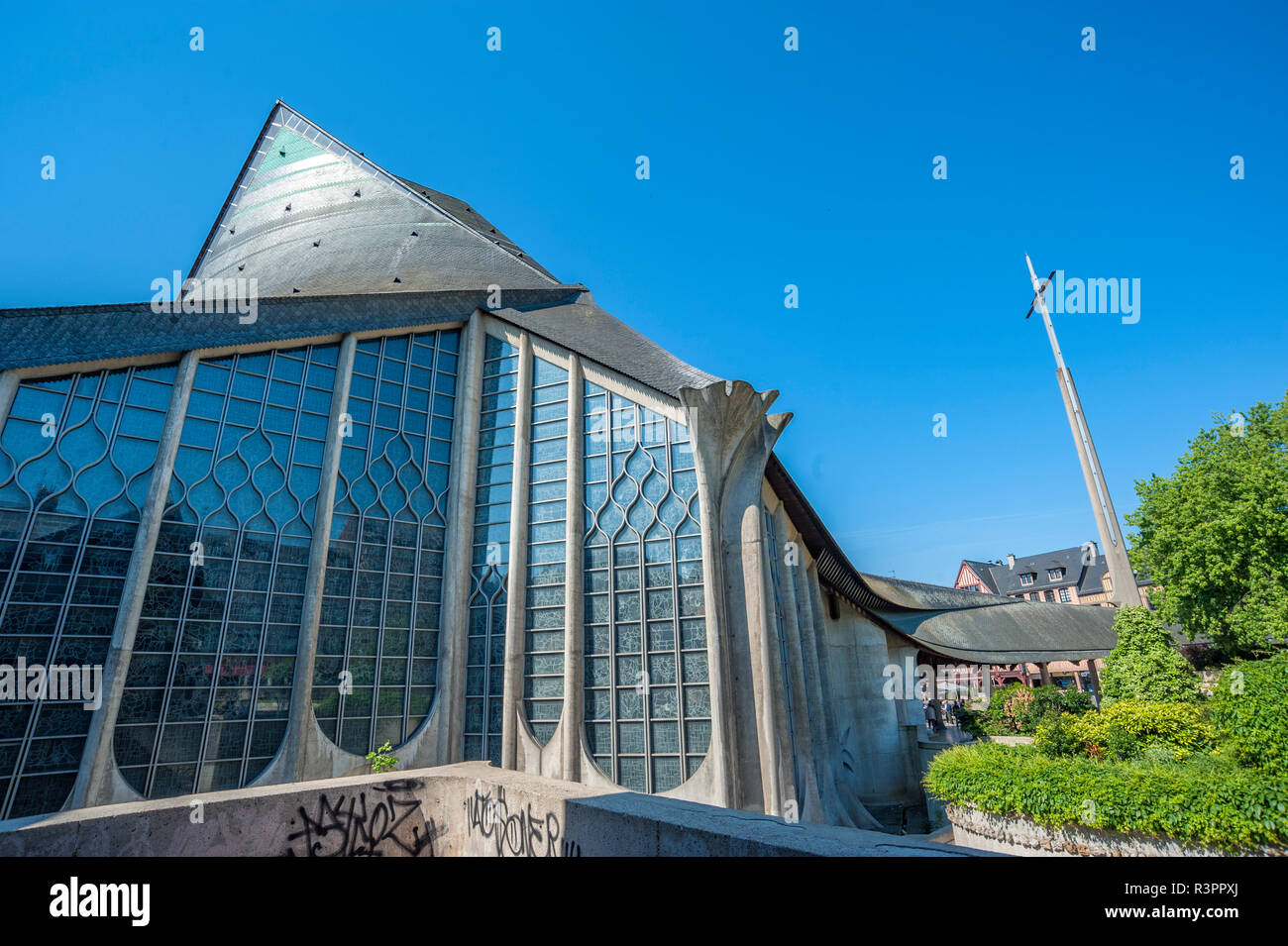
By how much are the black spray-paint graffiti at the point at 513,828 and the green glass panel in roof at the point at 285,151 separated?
102 feet

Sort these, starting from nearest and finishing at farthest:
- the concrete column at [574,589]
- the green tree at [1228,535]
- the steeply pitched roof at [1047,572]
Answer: the concrete column at [574,589]
the green tree at [1228,535]
the steeply pitched roof at [1047,572]

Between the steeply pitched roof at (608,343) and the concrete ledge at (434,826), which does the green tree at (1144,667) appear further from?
the concrete ledge at (434,826)

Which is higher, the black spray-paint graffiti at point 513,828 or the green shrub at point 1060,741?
the black spray-paint graffiti at point 513,828

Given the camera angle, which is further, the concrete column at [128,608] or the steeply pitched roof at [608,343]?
the steeply pitched roof at [608,343]

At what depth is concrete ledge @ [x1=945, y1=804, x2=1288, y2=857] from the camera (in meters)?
11.4

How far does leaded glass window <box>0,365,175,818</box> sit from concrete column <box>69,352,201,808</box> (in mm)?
164

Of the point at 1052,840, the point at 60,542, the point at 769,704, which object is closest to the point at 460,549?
the point at 60,542

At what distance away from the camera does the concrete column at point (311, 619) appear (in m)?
14.9

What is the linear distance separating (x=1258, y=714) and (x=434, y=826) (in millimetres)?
13351

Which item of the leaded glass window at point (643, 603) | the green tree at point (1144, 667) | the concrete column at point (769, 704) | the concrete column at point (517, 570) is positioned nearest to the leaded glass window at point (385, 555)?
the concrete column at point (517, 570)

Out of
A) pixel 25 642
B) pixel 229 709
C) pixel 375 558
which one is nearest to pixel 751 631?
pixel 375 558

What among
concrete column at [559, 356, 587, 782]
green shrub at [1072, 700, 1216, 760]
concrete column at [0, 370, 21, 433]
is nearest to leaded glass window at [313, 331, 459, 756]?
concrete column at [559, 356, 587, 782]
